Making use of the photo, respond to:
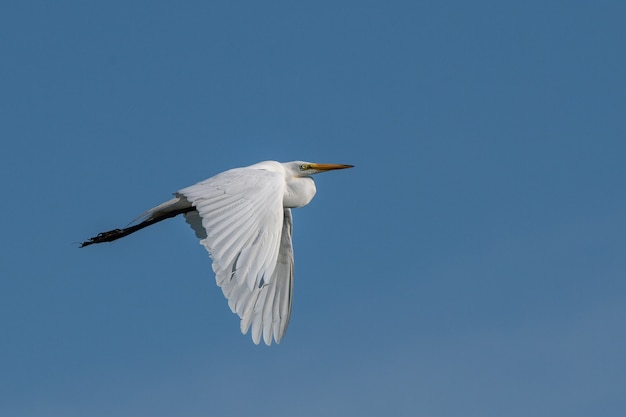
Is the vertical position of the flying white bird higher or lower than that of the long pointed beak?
lower

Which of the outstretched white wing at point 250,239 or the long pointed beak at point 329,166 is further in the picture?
the long pointed beak at point 329,166

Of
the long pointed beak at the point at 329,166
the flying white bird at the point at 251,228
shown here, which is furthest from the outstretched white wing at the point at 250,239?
the long pointed beak at the point at 329,166

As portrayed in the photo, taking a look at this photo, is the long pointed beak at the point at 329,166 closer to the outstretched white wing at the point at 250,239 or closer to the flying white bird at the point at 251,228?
the flying white bird at the point at 251,228

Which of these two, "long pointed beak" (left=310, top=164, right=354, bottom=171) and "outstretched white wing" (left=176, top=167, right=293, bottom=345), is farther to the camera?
"long pointed beak" (left=310, top=164, right=354, bottom=171)

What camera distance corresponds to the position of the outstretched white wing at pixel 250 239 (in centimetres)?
1311

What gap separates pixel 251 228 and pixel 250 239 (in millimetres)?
215

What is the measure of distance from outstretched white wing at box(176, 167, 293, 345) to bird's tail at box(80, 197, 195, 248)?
0.85 feet

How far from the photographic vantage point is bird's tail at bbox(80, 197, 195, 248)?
52.5ft

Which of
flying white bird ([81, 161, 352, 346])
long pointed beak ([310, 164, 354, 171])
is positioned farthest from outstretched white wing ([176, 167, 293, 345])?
long pointed beak ([310, 164, 354, 171])

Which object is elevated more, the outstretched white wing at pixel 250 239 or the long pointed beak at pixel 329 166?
the long pointed beak at pixel 329 166

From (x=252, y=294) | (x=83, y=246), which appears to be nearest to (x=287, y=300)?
(x=252, y=294)

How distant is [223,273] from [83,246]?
7.51 feet

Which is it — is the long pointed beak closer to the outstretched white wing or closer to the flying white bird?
→ the flying white bird

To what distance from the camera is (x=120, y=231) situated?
16547 millimetres
